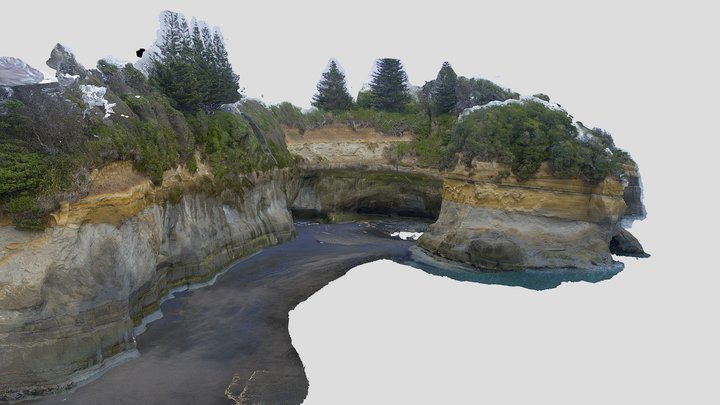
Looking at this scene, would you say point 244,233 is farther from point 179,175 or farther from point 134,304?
point 134,304

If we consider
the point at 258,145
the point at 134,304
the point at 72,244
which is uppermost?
the point at 258,145

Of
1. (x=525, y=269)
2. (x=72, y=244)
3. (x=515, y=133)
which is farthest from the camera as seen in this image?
(x=515, y=133)

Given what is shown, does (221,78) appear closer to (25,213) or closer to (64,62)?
(64,62)

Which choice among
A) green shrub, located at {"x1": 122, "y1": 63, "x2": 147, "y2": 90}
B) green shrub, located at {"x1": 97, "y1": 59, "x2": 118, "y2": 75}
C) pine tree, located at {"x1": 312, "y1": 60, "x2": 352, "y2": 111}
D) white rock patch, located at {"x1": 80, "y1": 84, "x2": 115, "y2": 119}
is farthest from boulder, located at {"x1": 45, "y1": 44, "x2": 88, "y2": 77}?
pine tree, located at {"x1": 312, "y1": 60, "x2": 352, "y2": 111}

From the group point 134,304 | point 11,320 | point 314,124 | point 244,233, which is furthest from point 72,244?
point 314,124

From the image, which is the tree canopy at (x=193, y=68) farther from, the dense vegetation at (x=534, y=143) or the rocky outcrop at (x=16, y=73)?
the dense vegetation at (x=534, y=143)
